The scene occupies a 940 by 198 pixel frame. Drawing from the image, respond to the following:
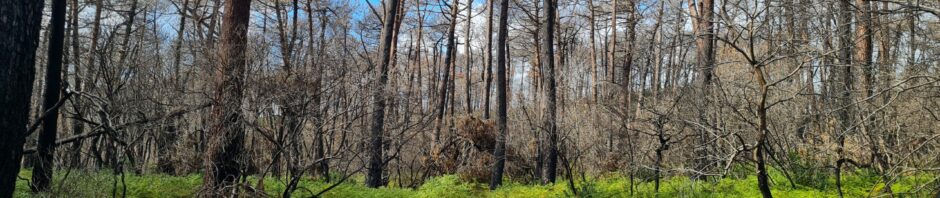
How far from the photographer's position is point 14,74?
13.5 ft

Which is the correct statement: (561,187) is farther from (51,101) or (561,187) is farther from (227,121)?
(51,101)

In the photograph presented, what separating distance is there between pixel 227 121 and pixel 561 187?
5.80 m

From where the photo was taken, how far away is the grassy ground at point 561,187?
767 cm

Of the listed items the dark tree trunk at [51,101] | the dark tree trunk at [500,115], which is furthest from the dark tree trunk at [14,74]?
the dark tree trunk at [500,115]

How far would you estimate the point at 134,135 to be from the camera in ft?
34.1

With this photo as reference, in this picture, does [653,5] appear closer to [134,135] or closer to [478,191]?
[478,191]

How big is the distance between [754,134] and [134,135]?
1047cm

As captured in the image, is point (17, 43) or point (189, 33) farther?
point (189, 33)

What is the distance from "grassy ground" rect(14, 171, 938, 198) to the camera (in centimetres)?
767

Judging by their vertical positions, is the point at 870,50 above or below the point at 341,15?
below

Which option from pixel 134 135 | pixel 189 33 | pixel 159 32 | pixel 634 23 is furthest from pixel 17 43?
pixel 634 23

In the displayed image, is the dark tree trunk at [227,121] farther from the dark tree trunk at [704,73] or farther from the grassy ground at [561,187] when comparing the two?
the dark tree trunk at [704,73]

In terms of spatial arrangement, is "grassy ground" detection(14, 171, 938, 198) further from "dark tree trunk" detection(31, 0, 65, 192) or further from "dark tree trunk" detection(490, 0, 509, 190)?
"dark tree trunk" detection(490, 0, 509, 190)

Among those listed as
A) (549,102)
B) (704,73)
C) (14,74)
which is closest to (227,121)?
→ (14,74)
